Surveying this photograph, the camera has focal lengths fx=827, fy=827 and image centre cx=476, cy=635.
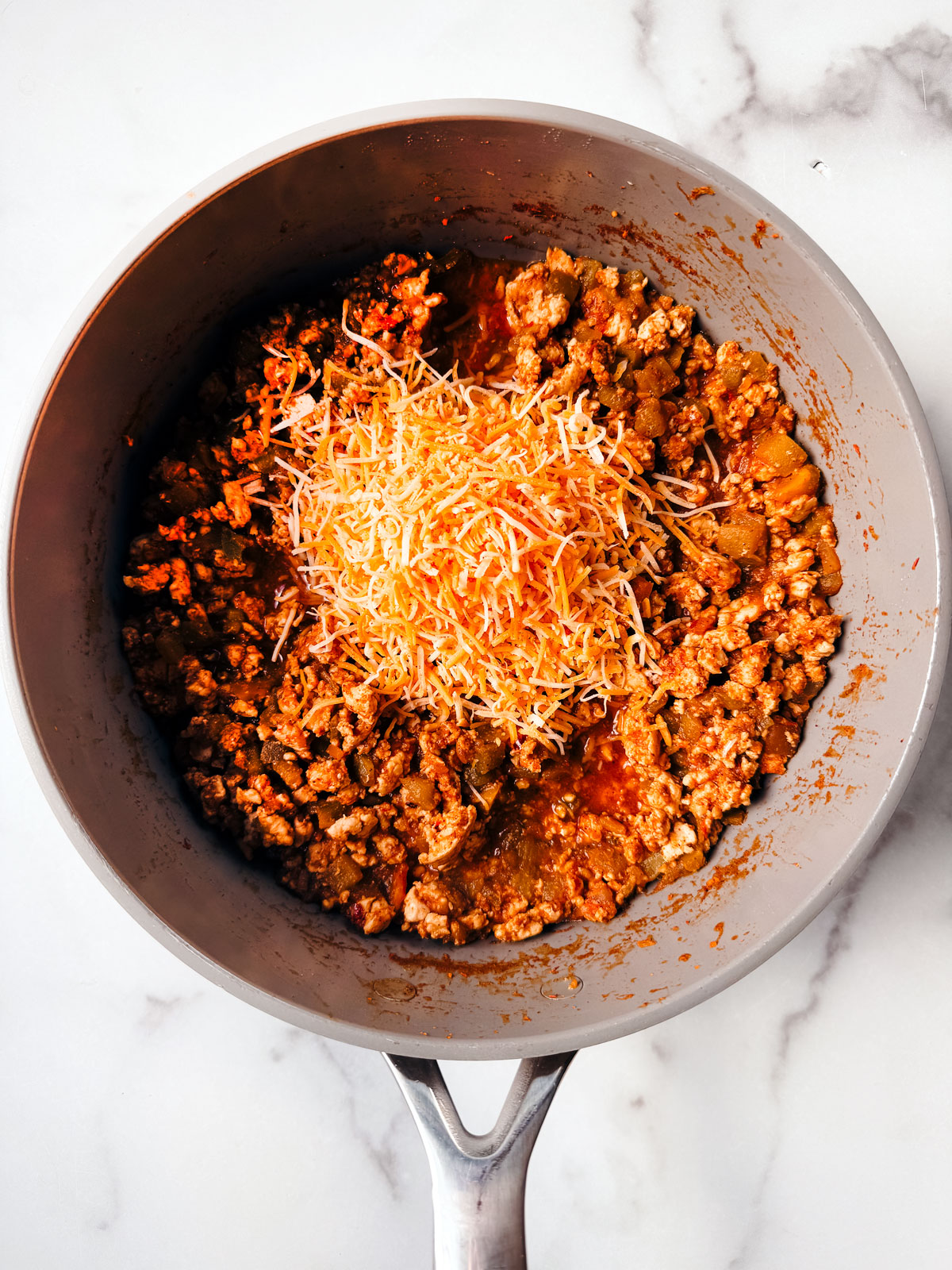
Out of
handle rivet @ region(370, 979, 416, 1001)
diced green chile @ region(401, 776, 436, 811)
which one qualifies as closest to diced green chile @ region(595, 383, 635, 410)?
diced green chile @ region(401, 776, 436, 811)

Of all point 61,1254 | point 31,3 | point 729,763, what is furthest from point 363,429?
point 61,1254

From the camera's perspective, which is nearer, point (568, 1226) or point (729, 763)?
point (729, 763)

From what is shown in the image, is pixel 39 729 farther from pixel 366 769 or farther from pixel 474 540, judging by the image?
pixel 474 540

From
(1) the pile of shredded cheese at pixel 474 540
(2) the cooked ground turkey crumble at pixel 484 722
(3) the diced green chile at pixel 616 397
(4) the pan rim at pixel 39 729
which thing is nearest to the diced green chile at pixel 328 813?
(2) the cooked ground turkey crumble at pixel 484 722

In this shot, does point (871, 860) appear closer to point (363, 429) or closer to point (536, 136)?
point (363, 429)

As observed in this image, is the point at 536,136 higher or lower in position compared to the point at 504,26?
lower

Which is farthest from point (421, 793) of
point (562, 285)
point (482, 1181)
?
point (562, 285)

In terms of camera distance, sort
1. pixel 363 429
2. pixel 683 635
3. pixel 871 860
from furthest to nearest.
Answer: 1. pixel 871 860
2. pixel 683 635
3. pixel 363 429
